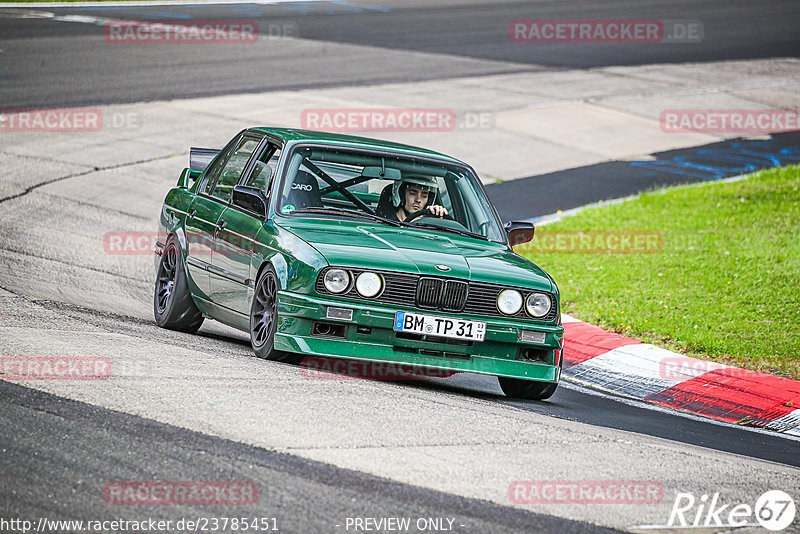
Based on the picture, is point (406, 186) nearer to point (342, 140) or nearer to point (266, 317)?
point (342, 140)

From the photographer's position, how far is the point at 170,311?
8797 mm

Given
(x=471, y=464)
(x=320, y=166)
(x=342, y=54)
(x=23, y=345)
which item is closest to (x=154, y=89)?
(x=342, y=54)

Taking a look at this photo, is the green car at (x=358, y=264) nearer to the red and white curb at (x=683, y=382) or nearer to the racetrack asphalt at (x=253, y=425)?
the racetrack asphalt at (x=253, y=425)

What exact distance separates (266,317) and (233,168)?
1908 mm

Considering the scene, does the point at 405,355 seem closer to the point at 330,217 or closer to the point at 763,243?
the point at 330,217

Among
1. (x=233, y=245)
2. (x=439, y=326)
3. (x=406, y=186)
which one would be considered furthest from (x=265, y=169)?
(x=439, y=326)

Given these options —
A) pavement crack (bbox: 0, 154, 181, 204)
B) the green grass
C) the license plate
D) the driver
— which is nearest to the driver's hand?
the driver

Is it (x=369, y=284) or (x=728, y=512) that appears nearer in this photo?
(x=728, y=512)

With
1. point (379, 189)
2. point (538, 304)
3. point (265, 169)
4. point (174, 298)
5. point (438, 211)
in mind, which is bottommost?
point (174, 298)

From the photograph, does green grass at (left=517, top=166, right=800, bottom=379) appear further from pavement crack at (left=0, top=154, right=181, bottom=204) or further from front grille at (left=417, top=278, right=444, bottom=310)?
pavement crack at (left=0, top=154, right=181, bottom=204)

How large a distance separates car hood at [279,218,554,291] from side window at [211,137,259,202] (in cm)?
121

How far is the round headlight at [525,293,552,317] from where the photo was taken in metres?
7.31

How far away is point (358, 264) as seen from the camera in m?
6.97

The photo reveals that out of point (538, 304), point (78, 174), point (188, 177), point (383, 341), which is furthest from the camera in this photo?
point (78, 174)
